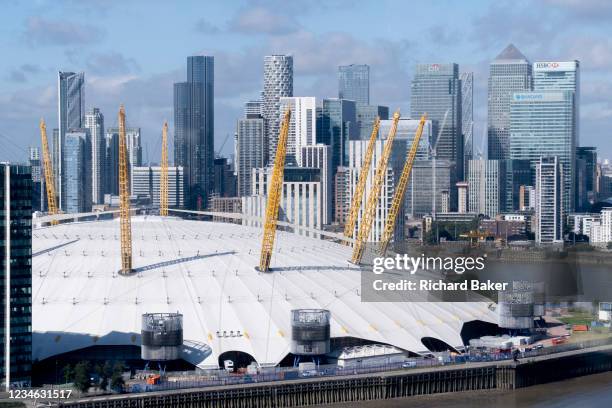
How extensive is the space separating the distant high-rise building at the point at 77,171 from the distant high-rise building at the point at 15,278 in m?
103

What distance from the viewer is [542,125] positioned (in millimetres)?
161375

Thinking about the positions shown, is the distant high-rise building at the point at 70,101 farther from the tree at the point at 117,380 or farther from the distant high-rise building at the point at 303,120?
the tree at the point at 117,380

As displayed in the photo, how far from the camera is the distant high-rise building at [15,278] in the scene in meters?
34.8

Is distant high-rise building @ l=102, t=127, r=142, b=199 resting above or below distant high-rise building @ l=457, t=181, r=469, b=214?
above

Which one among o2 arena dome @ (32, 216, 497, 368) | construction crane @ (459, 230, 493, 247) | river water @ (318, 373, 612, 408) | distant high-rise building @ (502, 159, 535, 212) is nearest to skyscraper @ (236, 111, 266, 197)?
distant high-rise building @ (502, 159, 535, 212)

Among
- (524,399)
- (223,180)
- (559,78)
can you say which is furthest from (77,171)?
(524,399)

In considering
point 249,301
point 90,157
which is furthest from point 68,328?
point 90,157

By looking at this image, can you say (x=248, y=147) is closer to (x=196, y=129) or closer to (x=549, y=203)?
(x=196, y=129)

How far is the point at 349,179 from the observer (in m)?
113

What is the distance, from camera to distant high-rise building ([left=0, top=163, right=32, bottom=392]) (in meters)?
34.8

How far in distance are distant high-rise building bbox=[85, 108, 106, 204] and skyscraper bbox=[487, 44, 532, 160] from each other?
174 feet

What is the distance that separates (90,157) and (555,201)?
56.5m

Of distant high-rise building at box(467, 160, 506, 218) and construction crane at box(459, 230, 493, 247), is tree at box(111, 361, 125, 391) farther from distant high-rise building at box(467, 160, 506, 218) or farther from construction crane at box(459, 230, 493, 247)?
distant high-rise building at box(467, 160, 506, 218)

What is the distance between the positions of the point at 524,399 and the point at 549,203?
77.5m
